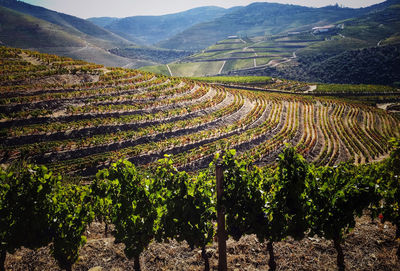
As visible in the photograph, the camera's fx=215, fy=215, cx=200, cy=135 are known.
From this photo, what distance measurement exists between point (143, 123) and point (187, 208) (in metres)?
33.4

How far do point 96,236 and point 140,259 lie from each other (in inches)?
205

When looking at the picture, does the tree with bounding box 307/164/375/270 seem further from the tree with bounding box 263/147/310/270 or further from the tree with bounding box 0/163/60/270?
the tree with bounding box 0/163/60/270

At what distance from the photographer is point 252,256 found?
39.5ft

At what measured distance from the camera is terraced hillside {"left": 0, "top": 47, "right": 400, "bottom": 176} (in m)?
33.3

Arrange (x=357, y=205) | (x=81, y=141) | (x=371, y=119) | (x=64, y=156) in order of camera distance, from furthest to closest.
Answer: (x=371, y=119)
(x=81, y=141)
(x=64, y=156)
(x=357, y=205)

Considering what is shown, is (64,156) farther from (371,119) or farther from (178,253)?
(371,119)

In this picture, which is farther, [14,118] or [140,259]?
[14,118]

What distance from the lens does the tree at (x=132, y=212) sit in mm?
10766

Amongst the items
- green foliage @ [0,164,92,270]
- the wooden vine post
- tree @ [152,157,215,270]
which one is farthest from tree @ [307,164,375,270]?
green foliage @ [0,164,92,270]

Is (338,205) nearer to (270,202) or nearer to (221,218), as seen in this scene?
(270,202)

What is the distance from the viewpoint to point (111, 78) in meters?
56.6

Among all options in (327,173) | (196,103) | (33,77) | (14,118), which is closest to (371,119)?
(196,103)

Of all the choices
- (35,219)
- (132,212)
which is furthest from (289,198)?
(35,219)

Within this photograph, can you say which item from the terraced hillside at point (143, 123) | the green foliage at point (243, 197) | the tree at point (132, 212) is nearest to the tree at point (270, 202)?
the green foliage at point (243, 197)
